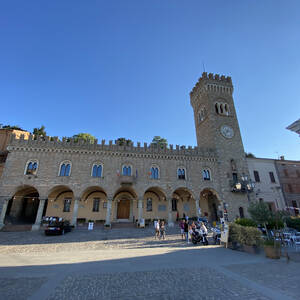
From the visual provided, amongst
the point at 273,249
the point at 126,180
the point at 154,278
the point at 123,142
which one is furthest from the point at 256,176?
the point at 154,278

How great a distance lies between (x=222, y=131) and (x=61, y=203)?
81.2ft

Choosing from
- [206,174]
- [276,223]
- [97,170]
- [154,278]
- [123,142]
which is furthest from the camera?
[123,142]

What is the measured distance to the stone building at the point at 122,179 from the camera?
19.2 metres

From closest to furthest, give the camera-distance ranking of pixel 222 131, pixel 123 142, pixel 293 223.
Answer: pixel 293 223 < pixel 222 131 < pixel 123 142

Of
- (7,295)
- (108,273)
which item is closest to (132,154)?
(108,273)

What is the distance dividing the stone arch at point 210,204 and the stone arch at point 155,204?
5559 mm

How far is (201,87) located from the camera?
96.2 ft

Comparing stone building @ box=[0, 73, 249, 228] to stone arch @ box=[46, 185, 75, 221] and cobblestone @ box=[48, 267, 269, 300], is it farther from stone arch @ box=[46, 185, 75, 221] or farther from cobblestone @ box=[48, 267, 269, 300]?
cobblestone @ box=[48, 267, 269, 300]

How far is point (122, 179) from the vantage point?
65.8 feet

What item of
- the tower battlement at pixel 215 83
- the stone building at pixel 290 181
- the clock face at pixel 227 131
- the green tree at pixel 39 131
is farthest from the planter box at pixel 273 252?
the green tree at pixel 39 131

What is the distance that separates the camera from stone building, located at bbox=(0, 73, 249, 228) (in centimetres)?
1916

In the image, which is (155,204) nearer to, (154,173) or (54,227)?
(154,173)

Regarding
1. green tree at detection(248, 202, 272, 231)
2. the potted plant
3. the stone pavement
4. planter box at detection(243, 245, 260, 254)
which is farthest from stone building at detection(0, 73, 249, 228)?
the potted plant

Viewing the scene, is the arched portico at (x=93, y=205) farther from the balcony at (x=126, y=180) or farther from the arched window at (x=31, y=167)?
the arched window at (x=31, y=167)
